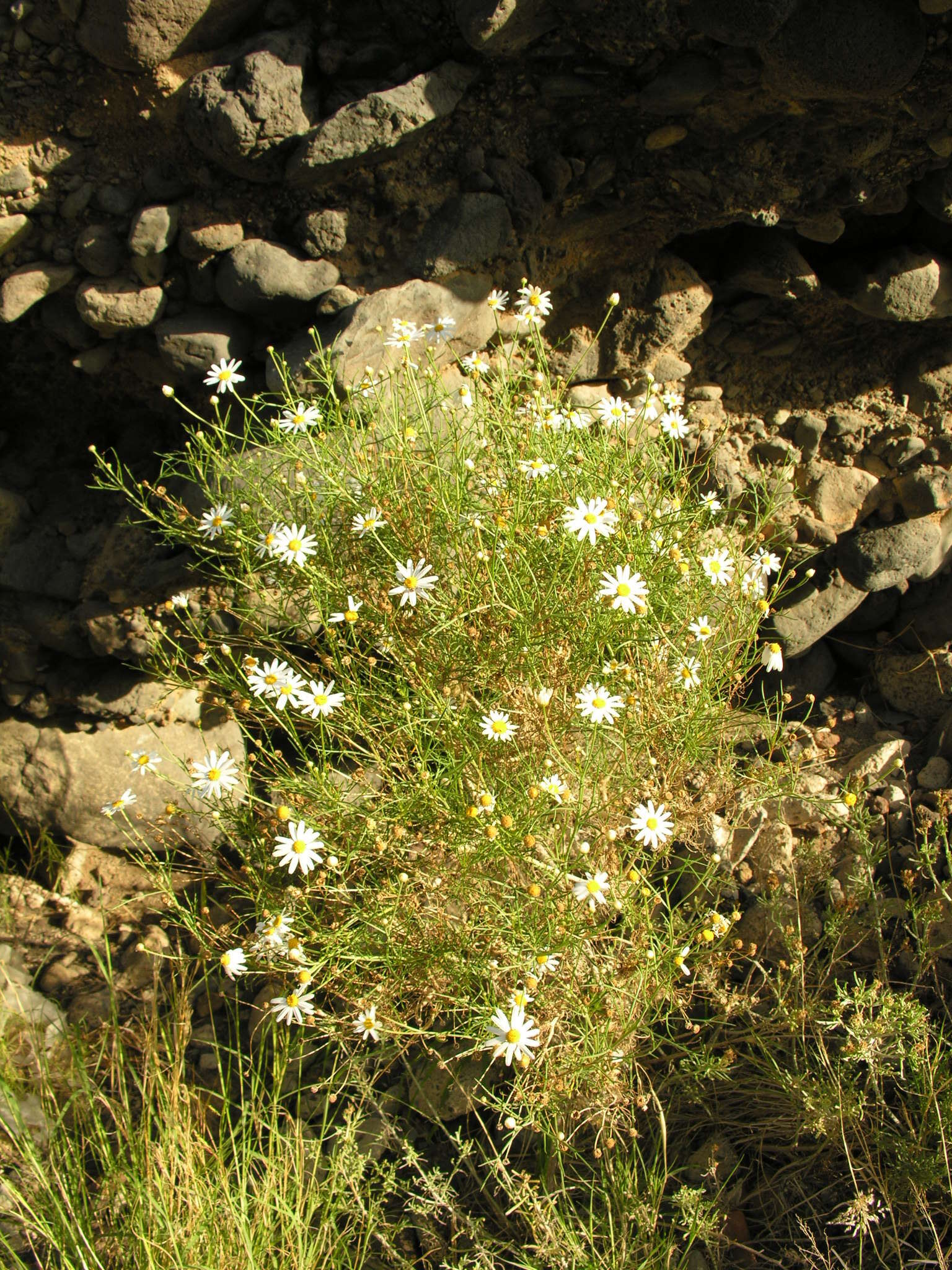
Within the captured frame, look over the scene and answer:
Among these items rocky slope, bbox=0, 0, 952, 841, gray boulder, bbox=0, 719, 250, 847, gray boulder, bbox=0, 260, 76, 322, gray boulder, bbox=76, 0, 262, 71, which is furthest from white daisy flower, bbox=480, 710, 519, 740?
gray boulder, bbox=76, 0, 262, 71

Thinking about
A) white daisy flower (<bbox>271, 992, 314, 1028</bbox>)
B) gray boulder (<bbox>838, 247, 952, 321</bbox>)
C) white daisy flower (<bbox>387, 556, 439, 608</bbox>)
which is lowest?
white daisy flower (<bbox>271, 992, 314, 1028</bbox>)

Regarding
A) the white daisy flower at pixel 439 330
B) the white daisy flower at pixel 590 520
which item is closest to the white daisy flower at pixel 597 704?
the white daisy flower at pixel 590 520

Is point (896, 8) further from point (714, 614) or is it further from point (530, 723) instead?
point (530, 723)

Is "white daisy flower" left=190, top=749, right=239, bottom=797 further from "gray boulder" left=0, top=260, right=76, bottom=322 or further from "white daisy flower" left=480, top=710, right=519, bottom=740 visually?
"gray boulder" left=0, top=260, right=76, bottom=322

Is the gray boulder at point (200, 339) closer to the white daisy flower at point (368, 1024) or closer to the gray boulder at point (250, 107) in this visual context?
the gray boulder at point (250, 107)

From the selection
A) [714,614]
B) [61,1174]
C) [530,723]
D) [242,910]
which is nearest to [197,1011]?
[242,910]
